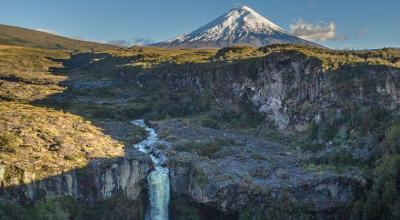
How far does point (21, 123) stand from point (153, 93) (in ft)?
137

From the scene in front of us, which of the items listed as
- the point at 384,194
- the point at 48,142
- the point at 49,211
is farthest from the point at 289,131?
the point at 49,211

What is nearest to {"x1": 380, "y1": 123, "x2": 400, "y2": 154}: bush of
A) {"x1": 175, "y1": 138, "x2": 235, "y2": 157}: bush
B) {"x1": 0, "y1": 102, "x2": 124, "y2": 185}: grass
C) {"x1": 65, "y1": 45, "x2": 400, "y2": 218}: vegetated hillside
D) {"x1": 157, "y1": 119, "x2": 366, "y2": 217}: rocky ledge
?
{"x1": 65, "y1": 45, "x2": 400, "y2": 218}: vegetated hillside

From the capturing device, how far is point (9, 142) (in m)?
58.0

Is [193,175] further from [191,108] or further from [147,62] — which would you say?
[147,62]

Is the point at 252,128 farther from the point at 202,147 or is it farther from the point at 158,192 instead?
the point at 158,192

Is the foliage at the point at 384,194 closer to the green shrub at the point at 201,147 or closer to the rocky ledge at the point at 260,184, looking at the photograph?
the rocky ledge at the point at 260,184

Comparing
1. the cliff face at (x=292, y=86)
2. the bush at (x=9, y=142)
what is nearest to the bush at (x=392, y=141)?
the cliff face at (x=292, y=86)

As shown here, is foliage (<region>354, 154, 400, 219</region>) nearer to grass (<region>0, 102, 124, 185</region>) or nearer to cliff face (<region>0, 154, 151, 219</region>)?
cliff face (<region>0, 154, 151, 219</region>)

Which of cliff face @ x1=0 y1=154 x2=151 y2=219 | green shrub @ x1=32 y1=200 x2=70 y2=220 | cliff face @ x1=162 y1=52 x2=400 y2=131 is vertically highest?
cliff face @ x1=162 y1=52 x2=400 y2=131

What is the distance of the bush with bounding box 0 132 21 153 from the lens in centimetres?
5671

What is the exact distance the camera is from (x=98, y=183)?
55531 millimetres

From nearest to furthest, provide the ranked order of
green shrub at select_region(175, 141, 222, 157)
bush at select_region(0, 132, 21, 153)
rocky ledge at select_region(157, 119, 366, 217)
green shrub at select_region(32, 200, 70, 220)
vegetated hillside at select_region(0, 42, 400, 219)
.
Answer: green shrub at select_region(32, 200, 70, 220) → rocky ledge at select_region(157, 119, 366, 217) → vegetated hillside at select_region(0, 42, 400, 219) → bush at select_region(0, 132, 21, 153) → green shrub at select_region(175, 141, 222, 157)

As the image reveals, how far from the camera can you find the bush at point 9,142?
56706 mm

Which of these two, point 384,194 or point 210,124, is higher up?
point 210,124
